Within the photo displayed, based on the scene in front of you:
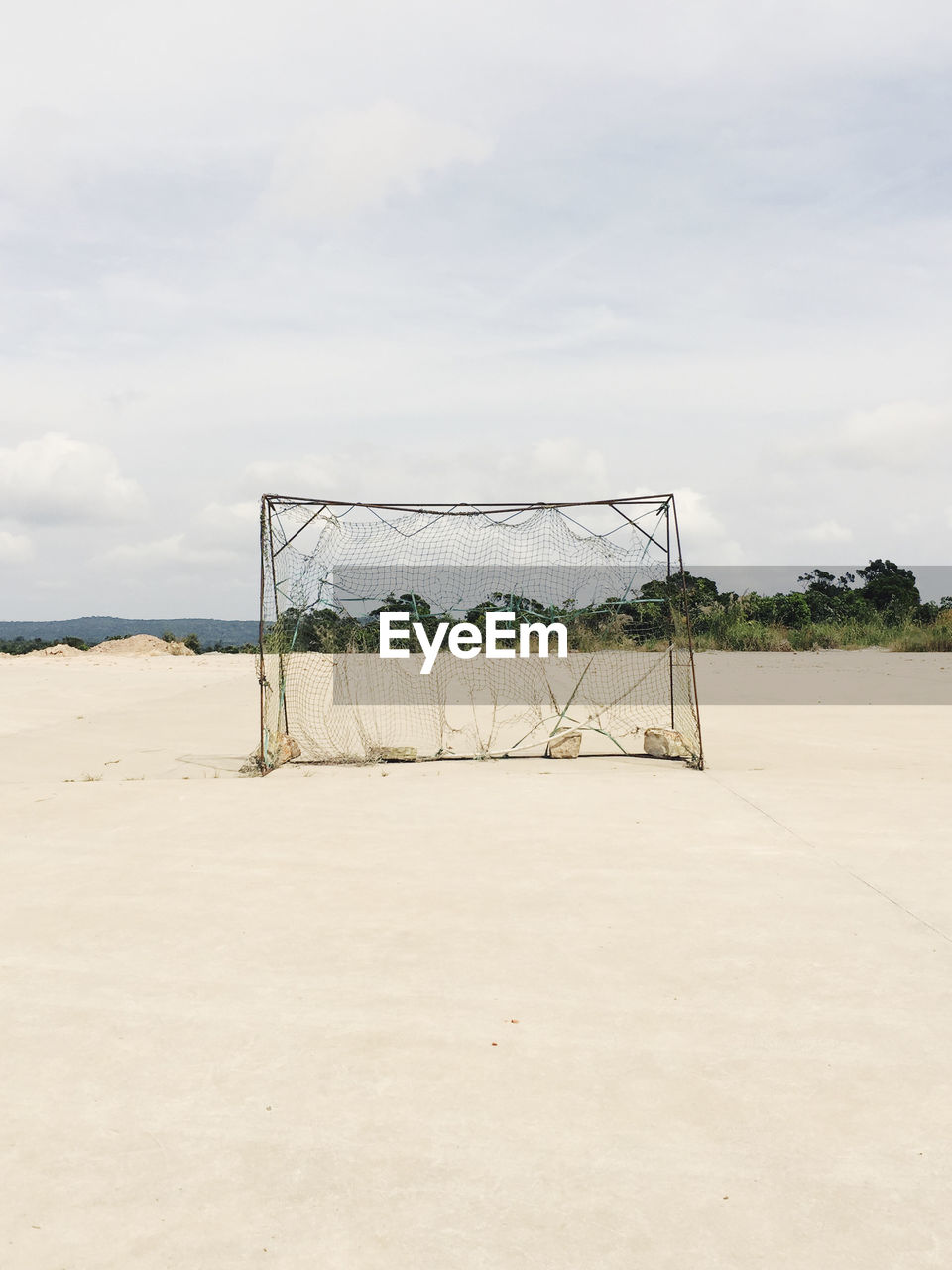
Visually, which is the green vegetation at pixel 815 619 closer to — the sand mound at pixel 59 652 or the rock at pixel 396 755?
the rock at pixel 396 755

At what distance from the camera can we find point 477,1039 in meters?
3.63

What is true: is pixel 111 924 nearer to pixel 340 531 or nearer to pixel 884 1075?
pixel 884 1075

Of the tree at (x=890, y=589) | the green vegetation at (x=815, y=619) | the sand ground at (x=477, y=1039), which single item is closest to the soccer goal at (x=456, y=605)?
the sand ground at (x=477, y=1039)

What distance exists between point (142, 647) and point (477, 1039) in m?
33.6

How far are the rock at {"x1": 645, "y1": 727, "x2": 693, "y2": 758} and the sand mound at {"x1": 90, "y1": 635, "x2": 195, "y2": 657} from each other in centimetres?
2534

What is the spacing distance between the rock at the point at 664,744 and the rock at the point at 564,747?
0.79 m

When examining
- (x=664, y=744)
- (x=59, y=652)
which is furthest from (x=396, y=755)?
(x=59, y=652)

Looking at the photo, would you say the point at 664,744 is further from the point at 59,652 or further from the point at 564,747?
the point at 59,652

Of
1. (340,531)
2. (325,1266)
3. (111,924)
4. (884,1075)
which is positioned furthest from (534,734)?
(325,1266)

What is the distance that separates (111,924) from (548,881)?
90.7 inches

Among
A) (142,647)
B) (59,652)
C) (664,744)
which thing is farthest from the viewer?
(142,647)

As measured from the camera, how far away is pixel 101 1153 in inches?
114

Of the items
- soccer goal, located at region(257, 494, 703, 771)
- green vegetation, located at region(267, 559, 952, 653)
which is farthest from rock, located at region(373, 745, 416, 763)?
green vegetation, located at region(267, 559, 952, 653)

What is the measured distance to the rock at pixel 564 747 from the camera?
11164 millimetres
